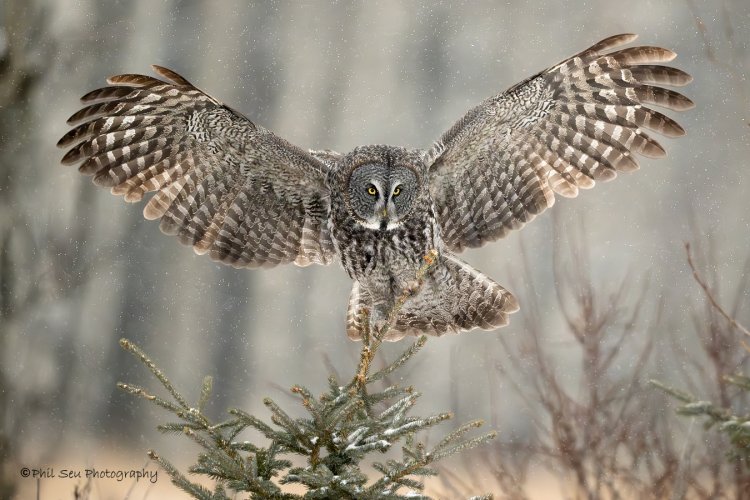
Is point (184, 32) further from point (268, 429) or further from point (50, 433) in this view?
point (268, 429)

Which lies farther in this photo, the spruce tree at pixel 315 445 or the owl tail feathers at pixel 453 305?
the owl tail feathers at pixel 453 305

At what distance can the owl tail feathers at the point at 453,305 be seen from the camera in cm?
280

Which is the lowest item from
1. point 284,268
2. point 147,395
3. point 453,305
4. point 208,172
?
point 147,395

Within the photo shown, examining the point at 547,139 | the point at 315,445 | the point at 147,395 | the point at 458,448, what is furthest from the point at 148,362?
the point at 547,139

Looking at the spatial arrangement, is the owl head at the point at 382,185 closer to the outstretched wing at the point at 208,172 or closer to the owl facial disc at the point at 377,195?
the owl facial disc at the point at 377,195

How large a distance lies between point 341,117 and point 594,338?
3316mm

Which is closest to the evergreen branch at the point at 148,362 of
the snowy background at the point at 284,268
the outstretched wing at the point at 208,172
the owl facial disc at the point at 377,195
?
the owl facial disc at the point at 377,195

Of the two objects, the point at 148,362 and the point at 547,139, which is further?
the point at 547,139

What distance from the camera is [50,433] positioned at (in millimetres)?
5277

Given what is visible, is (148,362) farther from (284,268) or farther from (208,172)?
(284,268)

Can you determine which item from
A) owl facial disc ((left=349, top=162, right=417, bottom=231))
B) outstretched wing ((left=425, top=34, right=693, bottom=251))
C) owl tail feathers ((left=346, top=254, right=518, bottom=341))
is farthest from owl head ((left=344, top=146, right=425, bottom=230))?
owl tail feathers ((left=346, top=254, right=518, bottom=341))

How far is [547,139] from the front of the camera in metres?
2.86

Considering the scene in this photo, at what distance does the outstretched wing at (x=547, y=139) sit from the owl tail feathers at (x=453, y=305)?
0.23m

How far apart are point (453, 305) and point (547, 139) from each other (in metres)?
0.69
